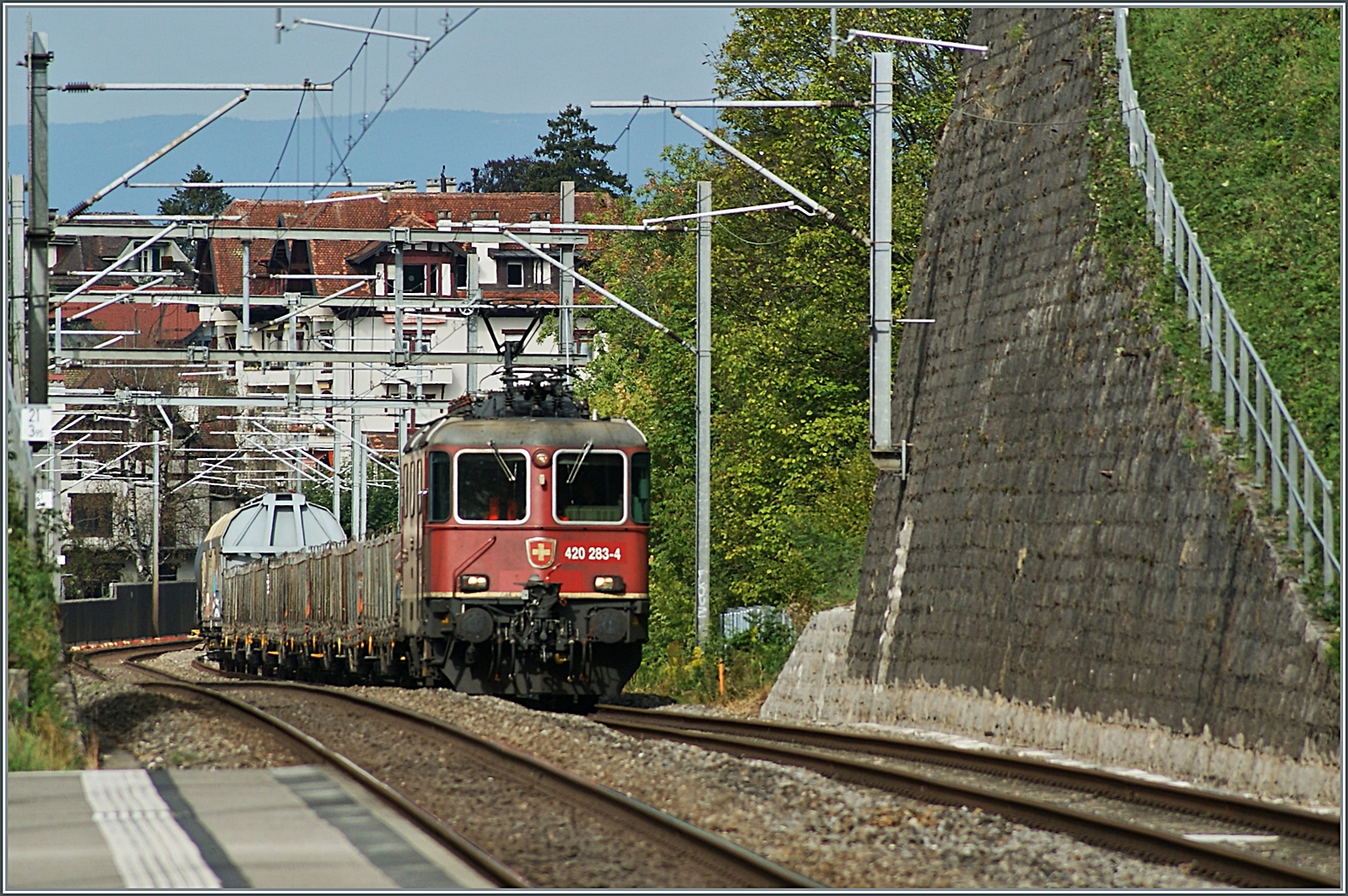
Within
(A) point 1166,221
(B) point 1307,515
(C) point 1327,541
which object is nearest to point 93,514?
(A) point 1166,221

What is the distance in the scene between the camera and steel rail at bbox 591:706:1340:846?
1155 centimetres

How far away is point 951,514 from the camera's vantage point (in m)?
22.0

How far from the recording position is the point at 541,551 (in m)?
22.3

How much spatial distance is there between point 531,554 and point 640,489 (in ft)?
5.30

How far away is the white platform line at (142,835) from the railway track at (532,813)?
57.8 inches

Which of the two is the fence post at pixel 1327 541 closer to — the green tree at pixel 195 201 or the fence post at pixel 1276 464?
the fence post at pixel 1276 464

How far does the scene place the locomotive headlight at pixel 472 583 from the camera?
22.0 meters

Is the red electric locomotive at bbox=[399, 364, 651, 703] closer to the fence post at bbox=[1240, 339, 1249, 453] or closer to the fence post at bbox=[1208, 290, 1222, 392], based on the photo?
the fence post at bbox=[1208, 290, 1222, 392]

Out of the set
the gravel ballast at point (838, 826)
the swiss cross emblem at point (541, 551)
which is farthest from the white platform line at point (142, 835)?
the swiss cross emblem at point (541, 551)

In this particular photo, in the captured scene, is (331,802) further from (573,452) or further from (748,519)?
(748,519)

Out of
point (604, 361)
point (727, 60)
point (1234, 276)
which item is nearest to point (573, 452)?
point (1234, 276)

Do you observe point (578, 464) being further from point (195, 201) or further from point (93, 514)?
point (195, 201)

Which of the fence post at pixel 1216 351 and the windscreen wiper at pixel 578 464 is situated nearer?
the fence post at pixel 1216 351

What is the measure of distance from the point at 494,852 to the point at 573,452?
12.6 metres
